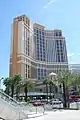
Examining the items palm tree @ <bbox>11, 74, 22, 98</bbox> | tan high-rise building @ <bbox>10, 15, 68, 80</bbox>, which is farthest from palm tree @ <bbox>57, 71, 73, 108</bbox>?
tan high-rise building @ <bbox>10, 15, 68, 80</bbox>

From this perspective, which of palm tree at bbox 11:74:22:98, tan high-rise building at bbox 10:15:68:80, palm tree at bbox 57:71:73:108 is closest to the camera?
palm tree at bbox 57:71:73:108

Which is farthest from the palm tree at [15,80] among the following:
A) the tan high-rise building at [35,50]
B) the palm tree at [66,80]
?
the tan high-rise building at [35,50]

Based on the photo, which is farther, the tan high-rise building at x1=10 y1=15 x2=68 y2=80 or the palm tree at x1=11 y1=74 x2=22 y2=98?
the tan high-rise building at x1=10 y1=15 x2=68 y2=80

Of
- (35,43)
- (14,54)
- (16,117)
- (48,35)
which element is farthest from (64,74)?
(48,35)

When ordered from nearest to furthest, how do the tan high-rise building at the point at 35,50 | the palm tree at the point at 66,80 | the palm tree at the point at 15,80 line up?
the palm tree at the point at 66,80, the palm tree at the point at 15,80, the tan high-rise building at the point at 35,50

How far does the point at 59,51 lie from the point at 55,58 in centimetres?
586

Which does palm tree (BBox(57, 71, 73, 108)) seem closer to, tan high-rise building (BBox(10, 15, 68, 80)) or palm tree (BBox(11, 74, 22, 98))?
palm tree (BBox(11, 74, 22, 98))

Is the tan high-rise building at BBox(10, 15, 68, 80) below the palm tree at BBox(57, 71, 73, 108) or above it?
above

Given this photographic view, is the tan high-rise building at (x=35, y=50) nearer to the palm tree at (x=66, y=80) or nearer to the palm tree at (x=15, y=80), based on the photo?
the palm tree at (x=15, y=80)

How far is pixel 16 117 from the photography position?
64.7 ft

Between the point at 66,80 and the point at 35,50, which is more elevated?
the point at 35,50

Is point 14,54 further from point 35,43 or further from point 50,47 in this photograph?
point 50,47

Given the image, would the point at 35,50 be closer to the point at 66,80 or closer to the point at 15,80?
the point at 15,80

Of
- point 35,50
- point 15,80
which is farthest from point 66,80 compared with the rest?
point 35,50
